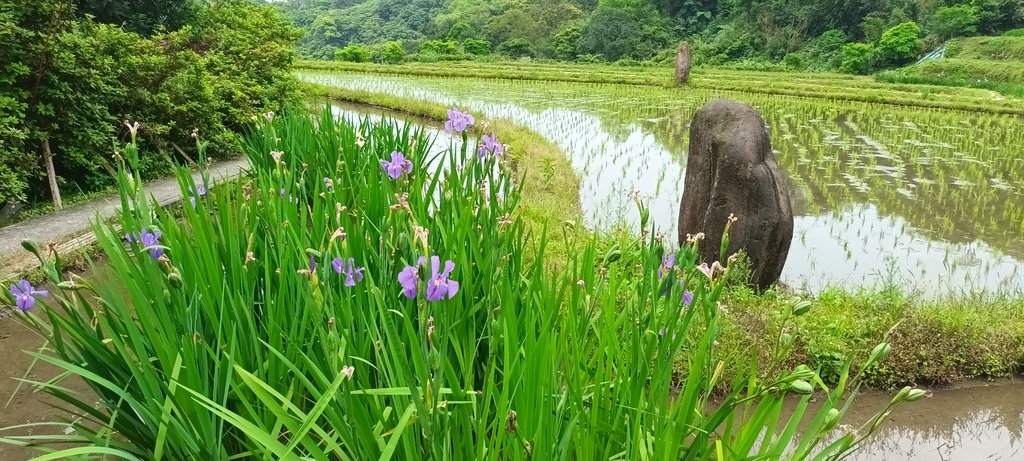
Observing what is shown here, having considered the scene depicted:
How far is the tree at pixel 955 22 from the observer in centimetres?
2801

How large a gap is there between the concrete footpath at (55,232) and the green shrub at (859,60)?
1107 inches

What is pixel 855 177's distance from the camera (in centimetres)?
761

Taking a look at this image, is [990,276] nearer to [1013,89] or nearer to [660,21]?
[1013,89]

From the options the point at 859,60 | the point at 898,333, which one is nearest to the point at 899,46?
the point at 859,60

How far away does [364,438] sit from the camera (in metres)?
1.36

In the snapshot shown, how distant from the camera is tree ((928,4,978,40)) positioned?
28009 millimetres

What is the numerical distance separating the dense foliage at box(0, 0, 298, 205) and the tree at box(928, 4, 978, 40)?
97.8 feet

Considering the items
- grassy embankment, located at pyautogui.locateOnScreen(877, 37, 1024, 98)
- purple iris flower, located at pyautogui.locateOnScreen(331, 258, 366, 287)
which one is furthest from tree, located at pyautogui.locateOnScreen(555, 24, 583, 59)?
purple iris flower, located at pyautogui.locateOnScreen(331, 258, 366, 287)

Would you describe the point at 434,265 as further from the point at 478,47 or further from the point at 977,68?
the point at 478,47

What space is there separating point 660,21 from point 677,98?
26581mm

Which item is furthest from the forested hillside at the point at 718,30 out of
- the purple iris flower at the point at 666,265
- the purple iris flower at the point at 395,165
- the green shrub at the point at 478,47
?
the purple iris flower at the point at 666,265

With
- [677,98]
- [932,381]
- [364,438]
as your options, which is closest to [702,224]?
[932,381]

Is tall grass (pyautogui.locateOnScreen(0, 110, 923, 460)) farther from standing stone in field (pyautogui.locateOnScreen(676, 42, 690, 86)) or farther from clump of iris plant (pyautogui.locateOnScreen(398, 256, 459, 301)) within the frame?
standing stone in field (pyautogui.locateOnScreen(676, 42, 690, 86))

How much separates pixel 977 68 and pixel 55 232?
26346 millimetres
